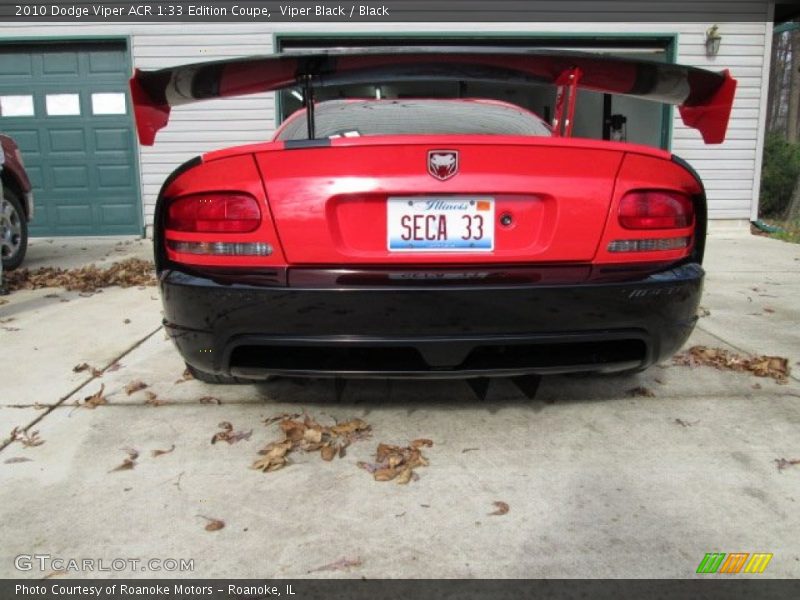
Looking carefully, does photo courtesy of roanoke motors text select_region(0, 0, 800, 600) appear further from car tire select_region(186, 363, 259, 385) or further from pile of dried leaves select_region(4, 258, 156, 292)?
pile of dried leaves select_region(4, 258, 156, 292)

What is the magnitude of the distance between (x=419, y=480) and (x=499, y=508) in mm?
293

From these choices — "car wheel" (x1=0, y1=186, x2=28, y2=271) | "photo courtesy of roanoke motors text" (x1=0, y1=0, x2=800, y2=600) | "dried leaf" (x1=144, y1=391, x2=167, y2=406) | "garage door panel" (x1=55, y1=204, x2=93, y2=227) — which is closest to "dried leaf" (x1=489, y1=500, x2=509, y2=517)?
"photo courtesy of roanoke motors text" (x1=0, y1=0, x2=800, y2=600)

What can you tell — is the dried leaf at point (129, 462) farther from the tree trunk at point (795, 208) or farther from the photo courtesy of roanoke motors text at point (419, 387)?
the tree trunk at point (795, 208)

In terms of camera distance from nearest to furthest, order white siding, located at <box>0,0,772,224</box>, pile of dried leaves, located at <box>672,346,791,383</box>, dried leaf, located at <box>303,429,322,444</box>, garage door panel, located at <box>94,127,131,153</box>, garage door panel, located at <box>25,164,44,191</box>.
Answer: dried leaf, located at <box>303,429,322,444</box>, pile of dried leaves, located at <box>672,346,791,383</box>, white siding, located at <box>0,0,772,224</box>, garage door panel, located at <box>94,127,131,153</box>, garage door panel, located at <box>25,164,44,191</box>

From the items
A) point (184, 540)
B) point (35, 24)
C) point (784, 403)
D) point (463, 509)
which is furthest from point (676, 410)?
point (35, 24)

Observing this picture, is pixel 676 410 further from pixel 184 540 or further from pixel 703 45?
pixel 703 45

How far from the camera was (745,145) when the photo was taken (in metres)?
9.14

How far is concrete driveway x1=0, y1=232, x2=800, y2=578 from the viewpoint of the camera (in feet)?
5.68

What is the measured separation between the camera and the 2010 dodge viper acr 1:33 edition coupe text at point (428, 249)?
2039 mm

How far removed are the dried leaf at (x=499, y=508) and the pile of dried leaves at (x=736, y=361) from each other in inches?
68.4

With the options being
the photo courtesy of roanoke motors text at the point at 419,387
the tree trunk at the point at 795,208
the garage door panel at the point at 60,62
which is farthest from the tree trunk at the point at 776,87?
the photo courtesy of roanoke motors text at the point at 419,387

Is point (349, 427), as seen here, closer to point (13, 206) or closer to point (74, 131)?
point (13, 206)

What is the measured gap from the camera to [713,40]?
878 cm
